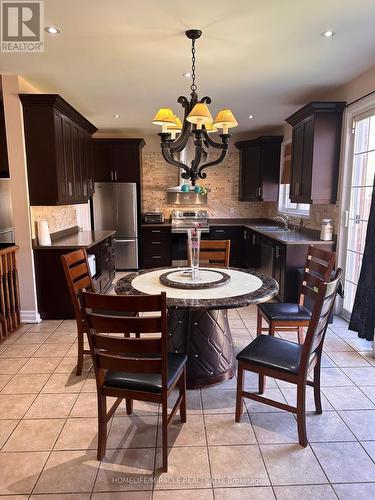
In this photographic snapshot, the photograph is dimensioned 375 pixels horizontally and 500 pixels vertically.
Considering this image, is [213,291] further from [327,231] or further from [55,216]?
[55,216]

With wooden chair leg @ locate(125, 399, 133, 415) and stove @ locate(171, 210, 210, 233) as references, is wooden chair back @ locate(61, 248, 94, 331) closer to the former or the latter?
wooden chair leg @ locate(125, 399, 133, 415)

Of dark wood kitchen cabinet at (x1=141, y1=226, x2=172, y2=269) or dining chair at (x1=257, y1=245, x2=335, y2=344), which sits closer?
dining chair at (x1=257, y1=245, x2=335, y2=344)

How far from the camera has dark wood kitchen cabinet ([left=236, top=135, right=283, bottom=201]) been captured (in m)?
5.87

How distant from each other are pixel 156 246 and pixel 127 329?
463 centimetres

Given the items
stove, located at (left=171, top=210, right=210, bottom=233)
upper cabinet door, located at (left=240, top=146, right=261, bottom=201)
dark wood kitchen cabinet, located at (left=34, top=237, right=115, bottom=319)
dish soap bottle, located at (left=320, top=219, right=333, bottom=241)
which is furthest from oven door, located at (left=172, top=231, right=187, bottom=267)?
dish soap bottle, located at (left=320, top=219, right=333, bottom=241)

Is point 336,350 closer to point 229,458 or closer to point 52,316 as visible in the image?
point 229,458

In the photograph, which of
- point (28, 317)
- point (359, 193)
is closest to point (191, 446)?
point (28, 317)

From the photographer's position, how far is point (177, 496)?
157 centimetres

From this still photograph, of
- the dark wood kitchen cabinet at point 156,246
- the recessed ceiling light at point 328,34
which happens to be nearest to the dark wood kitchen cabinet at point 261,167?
the dark wood kitchen cabinet at point 156,246

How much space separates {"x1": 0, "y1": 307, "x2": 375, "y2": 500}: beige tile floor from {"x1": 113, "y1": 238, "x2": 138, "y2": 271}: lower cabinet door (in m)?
3.41

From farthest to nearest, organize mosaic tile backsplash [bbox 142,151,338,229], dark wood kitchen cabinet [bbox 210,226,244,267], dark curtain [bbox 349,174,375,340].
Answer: mosaic tile backsplash [bbox 142,151,338,229]
dark wood kitchen cabinet [bbox 210,226,244,267]
dark curtain [bbox 349,174,375,340]

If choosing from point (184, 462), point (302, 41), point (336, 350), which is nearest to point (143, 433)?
point (184, 462)

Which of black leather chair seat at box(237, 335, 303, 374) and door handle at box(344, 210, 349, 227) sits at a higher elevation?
door handle at box(344, 210, 349, 227)

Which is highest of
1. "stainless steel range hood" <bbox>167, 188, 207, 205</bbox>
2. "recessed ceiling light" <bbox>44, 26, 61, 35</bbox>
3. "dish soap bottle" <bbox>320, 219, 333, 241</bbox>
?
"recessed ceiling light" <bbox>44, 26, 61, 35</bbox>
